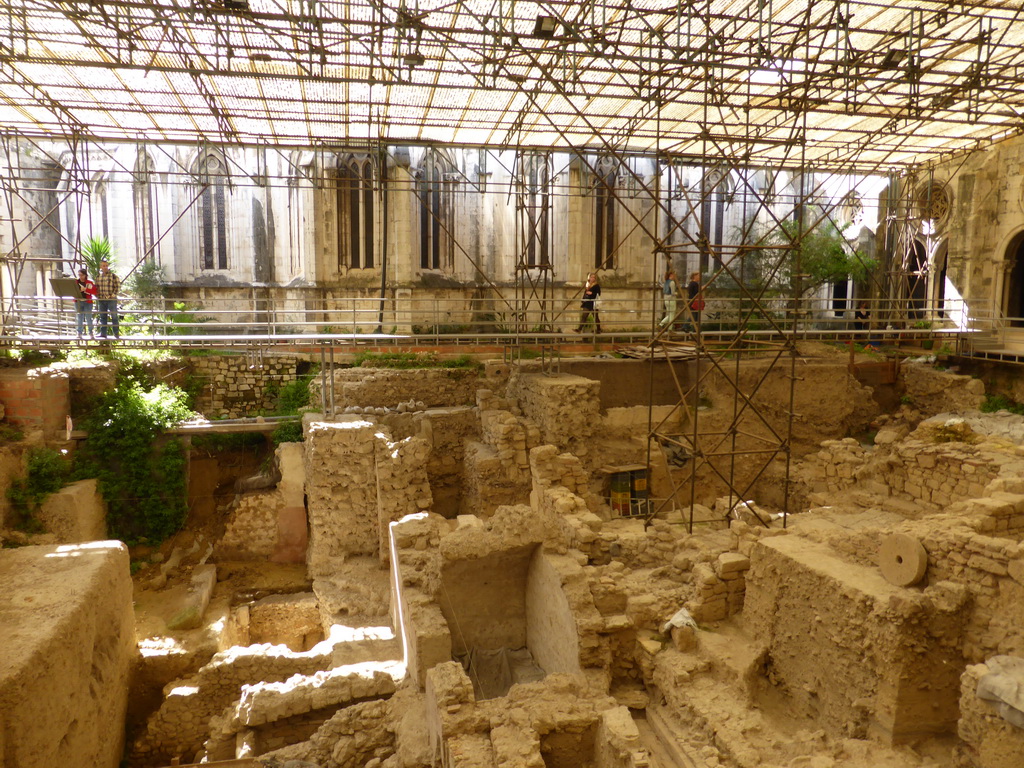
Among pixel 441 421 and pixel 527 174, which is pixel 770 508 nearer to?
pixel 441 421

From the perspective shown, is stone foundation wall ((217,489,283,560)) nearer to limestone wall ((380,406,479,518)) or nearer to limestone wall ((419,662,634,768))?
limestone wall ((380,406,479,518))

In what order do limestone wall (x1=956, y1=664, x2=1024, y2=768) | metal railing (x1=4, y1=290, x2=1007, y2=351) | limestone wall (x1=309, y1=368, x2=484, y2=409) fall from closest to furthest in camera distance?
limestone wall (x1=956, y1=664, x2=1024, y2=768)
limestone wall (x1=309, y1=368, x2=484, y2=409)
metal railing (x1=4, y1=290, x2=1007, y2=351)

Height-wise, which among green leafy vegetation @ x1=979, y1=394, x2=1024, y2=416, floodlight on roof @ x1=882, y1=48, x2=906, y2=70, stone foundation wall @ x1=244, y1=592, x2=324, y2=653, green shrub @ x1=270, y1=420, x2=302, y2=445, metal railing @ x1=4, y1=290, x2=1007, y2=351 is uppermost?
floodlight on roof @ x1=882, y1=48, x2=906, y2=70

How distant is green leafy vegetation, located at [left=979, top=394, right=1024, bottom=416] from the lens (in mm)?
15911

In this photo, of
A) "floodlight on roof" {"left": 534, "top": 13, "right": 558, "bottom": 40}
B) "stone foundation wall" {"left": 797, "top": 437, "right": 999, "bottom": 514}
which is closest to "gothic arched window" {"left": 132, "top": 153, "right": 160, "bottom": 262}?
"floodlight on roof" {"left": 534, "top": 13, "right": 558, "bottom": 40}

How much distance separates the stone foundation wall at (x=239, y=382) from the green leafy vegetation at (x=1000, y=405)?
54.8 ft

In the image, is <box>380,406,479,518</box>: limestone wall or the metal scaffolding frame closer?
the metal scaffolding frame

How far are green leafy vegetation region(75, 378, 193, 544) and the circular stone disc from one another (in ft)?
39.2

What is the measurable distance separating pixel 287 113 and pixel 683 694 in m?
14.8

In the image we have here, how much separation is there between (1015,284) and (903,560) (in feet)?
58.4

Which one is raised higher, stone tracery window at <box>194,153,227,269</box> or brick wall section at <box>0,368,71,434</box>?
stone tracery window at <box>194,153,227,269</box>

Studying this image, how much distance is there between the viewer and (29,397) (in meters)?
12.1

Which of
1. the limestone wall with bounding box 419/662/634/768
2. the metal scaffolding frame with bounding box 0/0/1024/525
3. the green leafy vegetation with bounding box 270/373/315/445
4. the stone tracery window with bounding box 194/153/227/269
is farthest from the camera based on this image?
the stone tracery window with bounding box 194/153/227/269

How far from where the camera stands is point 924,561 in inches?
247
